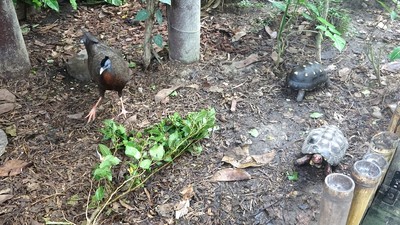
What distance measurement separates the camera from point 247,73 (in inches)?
158

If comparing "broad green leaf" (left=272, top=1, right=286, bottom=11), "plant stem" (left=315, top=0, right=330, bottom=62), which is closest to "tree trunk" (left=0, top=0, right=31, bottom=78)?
"broad green leaf" (left=272, top=1, right=286, bottom=11)

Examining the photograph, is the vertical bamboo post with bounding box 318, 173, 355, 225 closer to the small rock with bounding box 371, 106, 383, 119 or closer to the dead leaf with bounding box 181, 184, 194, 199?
the dead leaf with bounding box 181, 184, 194, 199

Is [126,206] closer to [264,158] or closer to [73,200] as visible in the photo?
[73,200]

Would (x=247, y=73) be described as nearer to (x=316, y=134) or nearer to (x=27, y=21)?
(x=316, y=134)

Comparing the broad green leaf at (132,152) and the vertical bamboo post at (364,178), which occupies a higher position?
the vertical bamboo post at (364,178)

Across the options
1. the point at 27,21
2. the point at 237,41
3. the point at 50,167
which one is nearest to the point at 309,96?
the point at 237,41

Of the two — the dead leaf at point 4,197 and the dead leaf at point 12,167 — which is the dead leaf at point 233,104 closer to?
the dead leaf at point 12,167

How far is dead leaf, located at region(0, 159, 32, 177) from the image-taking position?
9.63 ft

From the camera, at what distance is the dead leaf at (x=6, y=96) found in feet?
11.7

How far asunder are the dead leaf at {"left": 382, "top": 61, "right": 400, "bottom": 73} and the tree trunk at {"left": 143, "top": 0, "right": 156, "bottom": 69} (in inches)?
90.4

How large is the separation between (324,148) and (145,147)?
4.17 feet

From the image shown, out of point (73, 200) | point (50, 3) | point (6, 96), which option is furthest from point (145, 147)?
point (50, 3)

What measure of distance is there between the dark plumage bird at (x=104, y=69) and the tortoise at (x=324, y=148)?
152 cm

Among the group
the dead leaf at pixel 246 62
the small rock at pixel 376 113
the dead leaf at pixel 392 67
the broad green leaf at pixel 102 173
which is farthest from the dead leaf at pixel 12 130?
the dead leaf at pixel 392 67
